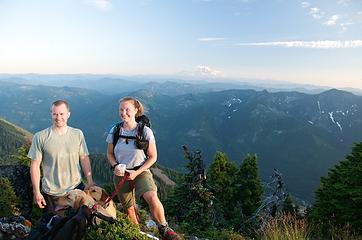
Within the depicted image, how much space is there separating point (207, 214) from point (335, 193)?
7.11 meters

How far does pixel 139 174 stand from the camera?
21.5 feet

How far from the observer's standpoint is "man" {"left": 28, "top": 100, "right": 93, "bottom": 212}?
247 inches

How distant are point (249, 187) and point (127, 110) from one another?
30.1 metres

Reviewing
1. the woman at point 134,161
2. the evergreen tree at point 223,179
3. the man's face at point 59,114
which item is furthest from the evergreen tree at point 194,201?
the evergreen tree at point 223,179

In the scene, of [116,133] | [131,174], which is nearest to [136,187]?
[131,174]

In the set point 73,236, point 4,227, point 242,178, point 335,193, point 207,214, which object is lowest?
point 242,178

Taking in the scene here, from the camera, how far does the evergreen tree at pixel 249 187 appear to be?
33406mm

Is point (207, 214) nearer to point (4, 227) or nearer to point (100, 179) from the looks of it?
point (4, 227)

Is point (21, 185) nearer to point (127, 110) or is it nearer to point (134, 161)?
point (134, 161)

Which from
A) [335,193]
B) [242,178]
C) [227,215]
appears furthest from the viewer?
[242,178]

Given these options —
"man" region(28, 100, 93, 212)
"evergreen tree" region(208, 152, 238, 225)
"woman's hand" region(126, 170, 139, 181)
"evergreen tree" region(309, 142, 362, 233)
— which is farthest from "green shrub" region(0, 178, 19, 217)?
"evergreen tree" region(208, 152, 238, 225)

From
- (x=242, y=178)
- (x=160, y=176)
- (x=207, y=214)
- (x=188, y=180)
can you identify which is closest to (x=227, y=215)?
(x=242, y=178)

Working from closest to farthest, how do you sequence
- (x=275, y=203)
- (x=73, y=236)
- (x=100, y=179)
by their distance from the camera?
(x=73, y=236), (x=275, y=203), (x=100, y=179)

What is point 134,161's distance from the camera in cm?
650
